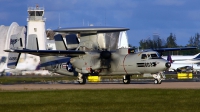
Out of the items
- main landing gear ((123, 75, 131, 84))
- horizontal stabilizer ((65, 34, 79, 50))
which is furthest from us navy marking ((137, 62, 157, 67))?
horizontal stabilizer ((65, 34, 79, 50))

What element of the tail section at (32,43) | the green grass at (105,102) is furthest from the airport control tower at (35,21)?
the green grass at (105,102)

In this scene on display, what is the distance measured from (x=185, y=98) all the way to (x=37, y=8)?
67860 mm

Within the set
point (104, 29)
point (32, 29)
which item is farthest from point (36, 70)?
point (104, 29)

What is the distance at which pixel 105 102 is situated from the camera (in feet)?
81.5

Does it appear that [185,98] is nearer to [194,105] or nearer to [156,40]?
[194,105]

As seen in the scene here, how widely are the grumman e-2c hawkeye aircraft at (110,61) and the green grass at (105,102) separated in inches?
452

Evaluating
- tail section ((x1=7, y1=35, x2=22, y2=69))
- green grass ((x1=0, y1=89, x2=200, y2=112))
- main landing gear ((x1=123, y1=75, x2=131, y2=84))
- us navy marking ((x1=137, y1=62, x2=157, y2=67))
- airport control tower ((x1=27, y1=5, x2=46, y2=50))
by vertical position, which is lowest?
green grass ((x1=0, y1=89, x2=200, y2=112))

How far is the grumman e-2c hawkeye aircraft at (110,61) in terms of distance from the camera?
4175cm

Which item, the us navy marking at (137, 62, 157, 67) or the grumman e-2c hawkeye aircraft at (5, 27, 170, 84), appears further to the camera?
the grumman e-2c hawkeye aircraft at (5, 27, 170, 84)

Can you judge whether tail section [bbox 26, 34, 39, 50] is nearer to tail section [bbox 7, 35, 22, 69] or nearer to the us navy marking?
tail section [bbox 7, 35, 22, 69]

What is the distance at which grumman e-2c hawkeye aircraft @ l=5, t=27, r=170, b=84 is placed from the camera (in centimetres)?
4175

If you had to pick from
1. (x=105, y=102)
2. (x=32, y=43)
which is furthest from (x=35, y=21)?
(x=105, y=102)

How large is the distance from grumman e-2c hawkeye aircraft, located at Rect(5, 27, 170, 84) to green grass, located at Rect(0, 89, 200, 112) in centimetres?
1148

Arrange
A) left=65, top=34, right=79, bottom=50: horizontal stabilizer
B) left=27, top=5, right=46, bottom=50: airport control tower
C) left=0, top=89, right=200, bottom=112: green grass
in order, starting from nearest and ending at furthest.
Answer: left=0, top=89, right=200, bottom=112: green grass
left=65, top=34, right=79, bottom=50: horizontal stabilizer
left=27, top=5, right=46, bottom=50: airport control tower
